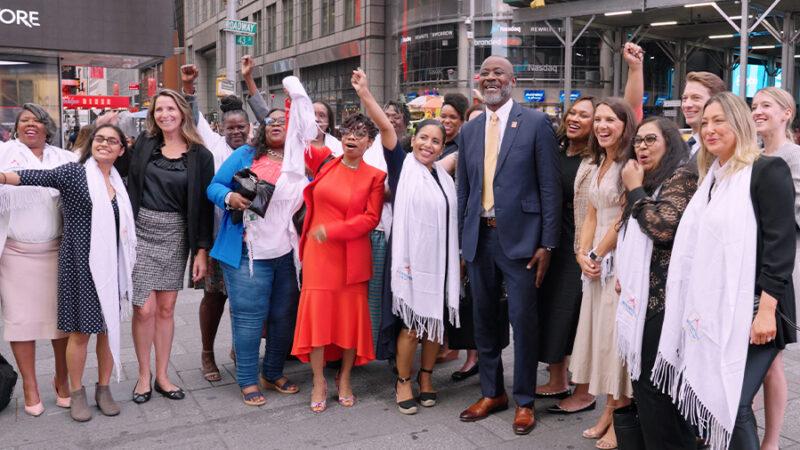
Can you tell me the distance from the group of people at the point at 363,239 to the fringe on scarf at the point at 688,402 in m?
0.29

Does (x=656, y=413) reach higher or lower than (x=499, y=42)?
lower

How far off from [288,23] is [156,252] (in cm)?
4860

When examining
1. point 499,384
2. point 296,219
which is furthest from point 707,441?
point 296,219

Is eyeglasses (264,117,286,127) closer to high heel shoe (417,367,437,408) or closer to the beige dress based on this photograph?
high heel shoe (417,367,437,408)

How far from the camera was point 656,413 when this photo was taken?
10.6 ft

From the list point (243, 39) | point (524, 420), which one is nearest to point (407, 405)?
point (524, 420)

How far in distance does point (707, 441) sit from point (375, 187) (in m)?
2.38

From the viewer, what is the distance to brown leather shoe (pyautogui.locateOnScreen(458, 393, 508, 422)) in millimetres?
4453

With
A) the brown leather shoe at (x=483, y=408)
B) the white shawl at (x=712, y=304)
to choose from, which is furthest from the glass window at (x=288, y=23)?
the white shawl at (x=712, y=304)

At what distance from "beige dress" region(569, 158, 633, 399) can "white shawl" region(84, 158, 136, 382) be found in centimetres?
277

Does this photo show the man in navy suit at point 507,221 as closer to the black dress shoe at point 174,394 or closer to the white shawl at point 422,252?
the white shawl at point 422,252

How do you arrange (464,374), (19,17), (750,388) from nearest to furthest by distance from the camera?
(750,388), (464,374), (19,17)

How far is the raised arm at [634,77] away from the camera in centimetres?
421

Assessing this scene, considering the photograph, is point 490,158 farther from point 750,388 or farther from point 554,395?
point 750,388
